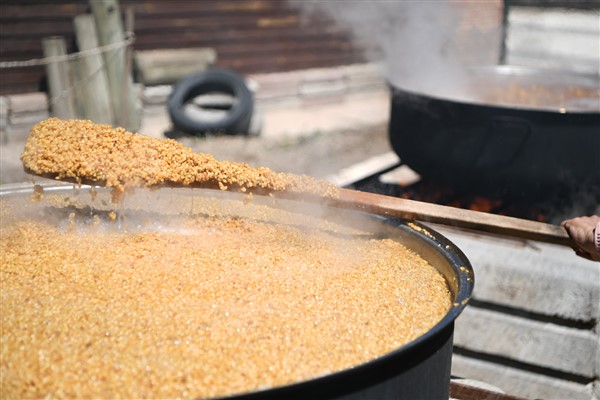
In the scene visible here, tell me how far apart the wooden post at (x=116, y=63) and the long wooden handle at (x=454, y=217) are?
5.86m

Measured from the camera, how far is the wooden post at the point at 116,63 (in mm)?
7664

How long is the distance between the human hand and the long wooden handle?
27 mm

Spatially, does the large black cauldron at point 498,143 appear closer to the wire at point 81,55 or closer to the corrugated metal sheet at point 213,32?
the wire at point 81,55

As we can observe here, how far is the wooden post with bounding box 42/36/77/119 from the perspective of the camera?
7.71 m

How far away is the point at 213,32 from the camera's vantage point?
30.8ft

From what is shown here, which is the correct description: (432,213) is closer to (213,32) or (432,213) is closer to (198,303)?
(198,303)

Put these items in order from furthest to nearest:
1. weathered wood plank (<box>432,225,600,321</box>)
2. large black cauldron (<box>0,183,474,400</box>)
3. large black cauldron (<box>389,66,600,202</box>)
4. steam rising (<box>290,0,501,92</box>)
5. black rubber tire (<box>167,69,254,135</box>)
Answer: black rubber tire (<box>167,69,254,135</box>) → steam rising (<box>290,0,501,92</box>) → large black cauldron (<box>389,66,600,202</box>) → weathered wood plank (<box>432,225,600,321</box>) → large black cauldron (<box>0,183,474,400</box>)

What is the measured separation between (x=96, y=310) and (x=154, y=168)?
67 centimetres

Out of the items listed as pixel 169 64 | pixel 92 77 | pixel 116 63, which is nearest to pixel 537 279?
pixel 92 77

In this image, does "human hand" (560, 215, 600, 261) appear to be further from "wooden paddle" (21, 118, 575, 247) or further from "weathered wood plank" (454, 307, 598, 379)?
"weathered wood plank" (454, 307, 598, 379)

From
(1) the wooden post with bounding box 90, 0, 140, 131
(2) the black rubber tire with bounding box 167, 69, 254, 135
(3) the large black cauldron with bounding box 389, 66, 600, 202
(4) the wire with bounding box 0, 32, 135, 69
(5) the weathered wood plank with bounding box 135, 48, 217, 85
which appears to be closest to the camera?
(3) the large black cauldron with bounding box 389, 66, 600, 202

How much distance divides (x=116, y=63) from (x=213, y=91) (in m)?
1.57

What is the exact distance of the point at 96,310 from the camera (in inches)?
80.4

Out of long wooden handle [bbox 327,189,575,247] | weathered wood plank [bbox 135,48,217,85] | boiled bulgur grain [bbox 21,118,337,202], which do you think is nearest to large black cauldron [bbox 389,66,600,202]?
long wooden handle [bbox 327,189,575,247]
